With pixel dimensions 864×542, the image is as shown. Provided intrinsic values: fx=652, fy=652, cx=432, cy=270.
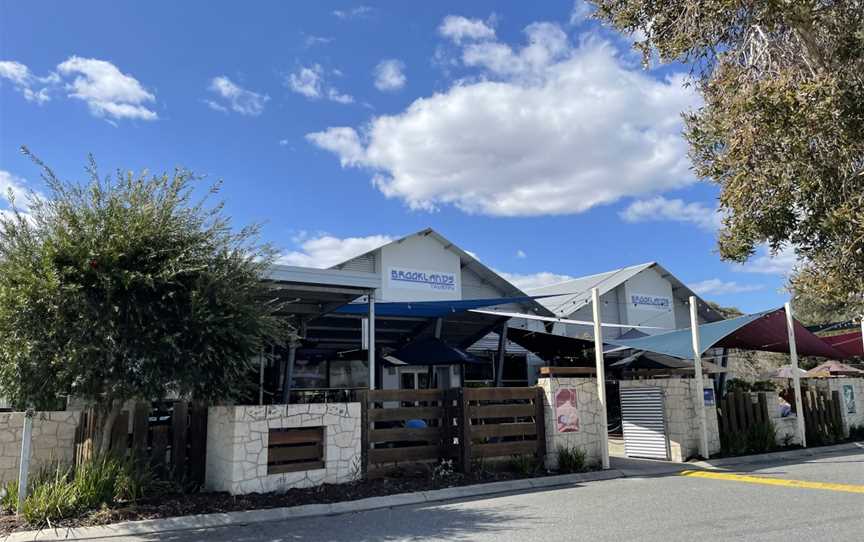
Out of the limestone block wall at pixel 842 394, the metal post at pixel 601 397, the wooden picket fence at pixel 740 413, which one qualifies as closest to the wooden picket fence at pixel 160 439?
the metal post at pixel 601 397

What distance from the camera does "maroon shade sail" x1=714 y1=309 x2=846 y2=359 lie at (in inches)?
628

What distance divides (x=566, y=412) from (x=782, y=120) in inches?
262

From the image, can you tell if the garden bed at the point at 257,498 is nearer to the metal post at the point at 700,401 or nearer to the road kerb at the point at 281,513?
the road kerb at the point at 281,513

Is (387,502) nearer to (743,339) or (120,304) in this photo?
(120,304)

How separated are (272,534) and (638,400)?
918cm

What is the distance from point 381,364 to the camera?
17.4 metres

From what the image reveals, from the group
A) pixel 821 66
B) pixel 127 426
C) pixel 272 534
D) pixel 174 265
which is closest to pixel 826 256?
pixel 821 66

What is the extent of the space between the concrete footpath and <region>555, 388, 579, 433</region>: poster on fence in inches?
35.0

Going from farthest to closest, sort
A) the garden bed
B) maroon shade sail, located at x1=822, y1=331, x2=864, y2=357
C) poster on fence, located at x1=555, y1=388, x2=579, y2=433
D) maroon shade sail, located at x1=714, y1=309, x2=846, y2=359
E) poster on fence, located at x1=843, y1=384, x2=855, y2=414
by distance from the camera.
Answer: maroon shade sail, located at x1=822, y1=331, x2=864, y2=357
poster on fence, located at x1=843, y1=384, x2=855, y2=414
maroon shade sail, located at x1=714, y1=309, x2=846, y2=359
poster on fence, located at x1=555, y1=388, x2=579, y2=433
the garden bed

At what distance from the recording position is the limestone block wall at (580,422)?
1173 centimetres

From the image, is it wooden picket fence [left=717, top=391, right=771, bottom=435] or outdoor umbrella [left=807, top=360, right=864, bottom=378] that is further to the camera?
outdoor umbrella [left=807, top=360, right=864, bottom=378]

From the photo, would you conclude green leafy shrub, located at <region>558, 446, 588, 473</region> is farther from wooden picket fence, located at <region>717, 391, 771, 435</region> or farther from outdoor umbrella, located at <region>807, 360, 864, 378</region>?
outdoor umbrella, located at <region>807, 360, 864, 378</region>

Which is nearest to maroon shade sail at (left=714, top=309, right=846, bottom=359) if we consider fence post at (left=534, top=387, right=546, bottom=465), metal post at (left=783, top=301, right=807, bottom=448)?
metal post at (left=783, top=301, right=807, bottom=448)

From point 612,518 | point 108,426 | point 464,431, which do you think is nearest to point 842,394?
point 464,431
